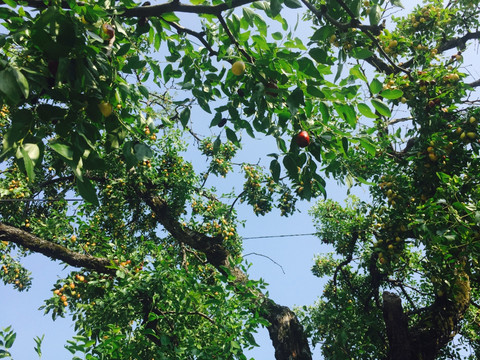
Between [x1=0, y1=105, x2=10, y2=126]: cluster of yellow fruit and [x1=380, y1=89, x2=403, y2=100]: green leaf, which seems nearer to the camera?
[x1=380, y1=89, x2=403, y2=100]: green leaf

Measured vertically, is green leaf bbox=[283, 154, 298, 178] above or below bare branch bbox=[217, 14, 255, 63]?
below

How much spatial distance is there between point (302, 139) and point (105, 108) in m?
1.08

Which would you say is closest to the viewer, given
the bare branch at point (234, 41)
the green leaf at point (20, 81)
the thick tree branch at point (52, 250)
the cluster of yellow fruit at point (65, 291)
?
the green leaf at point (20, 81)

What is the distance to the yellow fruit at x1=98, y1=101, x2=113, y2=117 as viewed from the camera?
1713 millimetres

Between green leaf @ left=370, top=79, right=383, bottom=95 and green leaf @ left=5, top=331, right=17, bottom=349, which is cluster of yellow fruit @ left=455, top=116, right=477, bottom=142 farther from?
green leaf @ left=5, top=331, right=17, bottom=349

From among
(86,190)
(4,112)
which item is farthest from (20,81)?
(4,112)

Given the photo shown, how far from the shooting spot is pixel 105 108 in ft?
5.67

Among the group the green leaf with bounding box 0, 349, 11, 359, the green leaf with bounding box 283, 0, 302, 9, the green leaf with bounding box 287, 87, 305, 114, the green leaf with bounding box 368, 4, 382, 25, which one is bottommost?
the green leaf with bounding box 0, 349, 11, 359

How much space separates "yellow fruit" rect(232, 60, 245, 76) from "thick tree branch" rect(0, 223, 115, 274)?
3770 mm

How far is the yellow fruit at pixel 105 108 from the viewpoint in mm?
1713

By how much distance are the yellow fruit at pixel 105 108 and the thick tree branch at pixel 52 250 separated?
360 cm

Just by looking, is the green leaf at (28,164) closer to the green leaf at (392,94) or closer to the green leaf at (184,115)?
the green leaf at (184,115)

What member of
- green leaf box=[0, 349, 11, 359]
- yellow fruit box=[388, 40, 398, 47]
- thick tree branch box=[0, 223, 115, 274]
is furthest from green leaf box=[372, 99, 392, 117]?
yellow fruit box=[388, 40, 398, 47]

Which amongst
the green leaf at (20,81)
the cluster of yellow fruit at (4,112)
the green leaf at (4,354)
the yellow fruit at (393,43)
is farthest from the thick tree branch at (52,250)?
the yellow fruit at (393,43)
